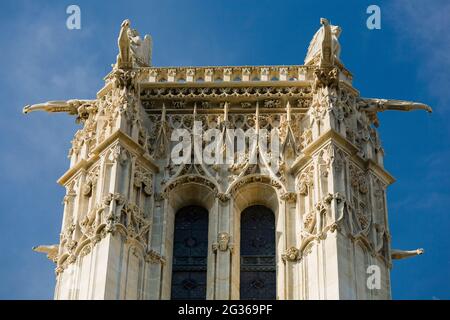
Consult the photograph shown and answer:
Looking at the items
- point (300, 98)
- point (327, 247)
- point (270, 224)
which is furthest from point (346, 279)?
point (300, 98)

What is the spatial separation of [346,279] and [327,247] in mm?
1061

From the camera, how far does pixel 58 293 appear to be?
147 feet

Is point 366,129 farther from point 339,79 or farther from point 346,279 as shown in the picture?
point 346,279

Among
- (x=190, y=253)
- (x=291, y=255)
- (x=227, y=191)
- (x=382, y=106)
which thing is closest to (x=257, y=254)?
(x=291, y=255)

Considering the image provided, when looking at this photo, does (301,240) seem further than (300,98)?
No

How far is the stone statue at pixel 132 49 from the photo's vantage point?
160 feet

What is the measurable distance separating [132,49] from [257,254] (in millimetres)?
7628

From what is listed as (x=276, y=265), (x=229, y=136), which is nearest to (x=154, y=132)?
(x=229, y=136)

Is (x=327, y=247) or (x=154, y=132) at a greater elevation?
(x=154, y=132)

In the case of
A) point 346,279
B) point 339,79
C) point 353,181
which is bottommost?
point 346,279

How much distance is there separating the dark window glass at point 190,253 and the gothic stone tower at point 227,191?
0.04m

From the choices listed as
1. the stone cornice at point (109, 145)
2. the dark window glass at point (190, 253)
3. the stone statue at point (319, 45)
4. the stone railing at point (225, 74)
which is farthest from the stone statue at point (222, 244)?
the stone statue at point (319, 45)

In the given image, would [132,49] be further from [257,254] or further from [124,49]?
[257,254]

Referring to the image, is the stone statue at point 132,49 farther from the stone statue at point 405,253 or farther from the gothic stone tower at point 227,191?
the stone statue at point 405,253
